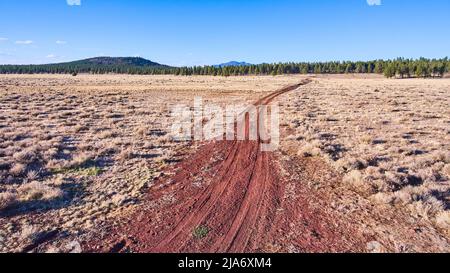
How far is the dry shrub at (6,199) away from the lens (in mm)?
8590

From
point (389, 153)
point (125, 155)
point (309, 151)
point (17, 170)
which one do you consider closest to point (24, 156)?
point (17, 170)

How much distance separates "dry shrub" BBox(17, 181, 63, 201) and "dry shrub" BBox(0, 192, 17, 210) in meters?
0.27

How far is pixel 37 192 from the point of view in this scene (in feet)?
30.8

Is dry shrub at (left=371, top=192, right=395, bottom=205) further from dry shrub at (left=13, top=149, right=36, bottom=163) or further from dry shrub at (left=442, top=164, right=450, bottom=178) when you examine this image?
dry shrub at (left=13, top=149, right=36, bottom=163)

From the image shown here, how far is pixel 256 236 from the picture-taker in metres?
6.94

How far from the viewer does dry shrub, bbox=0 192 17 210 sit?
8.59 metres

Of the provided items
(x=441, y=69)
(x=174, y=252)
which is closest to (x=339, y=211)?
(x=174, y=252)

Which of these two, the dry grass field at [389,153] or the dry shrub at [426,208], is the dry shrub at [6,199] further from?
the dry shrub at [426,208]

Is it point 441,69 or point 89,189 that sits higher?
point 441,69

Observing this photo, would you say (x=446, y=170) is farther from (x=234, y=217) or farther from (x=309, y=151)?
(x=234, y=217)

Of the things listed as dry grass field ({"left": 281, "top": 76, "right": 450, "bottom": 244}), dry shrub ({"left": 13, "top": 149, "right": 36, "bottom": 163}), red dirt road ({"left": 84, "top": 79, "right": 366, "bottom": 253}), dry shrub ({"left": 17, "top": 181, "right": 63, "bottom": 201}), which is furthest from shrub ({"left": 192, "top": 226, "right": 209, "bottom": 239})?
dry shrub ({"left": 13, "top": 149, "right": 36, "bottom": 163})

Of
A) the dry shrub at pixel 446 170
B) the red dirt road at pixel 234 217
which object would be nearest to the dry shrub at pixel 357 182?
the red dirt road at pixel 234 217
